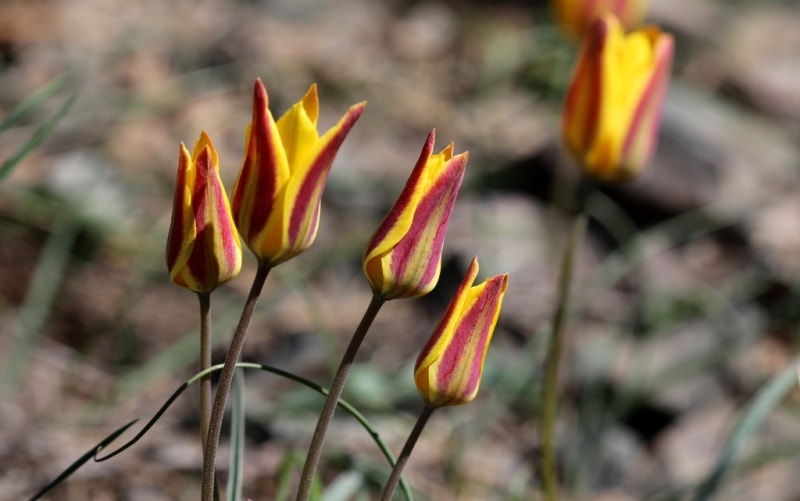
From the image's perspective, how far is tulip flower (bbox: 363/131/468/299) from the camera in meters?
0.87

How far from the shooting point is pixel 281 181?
865mm

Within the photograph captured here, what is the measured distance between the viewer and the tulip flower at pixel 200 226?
866 millimetres

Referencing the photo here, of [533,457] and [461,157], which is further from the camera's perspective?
[533,457]

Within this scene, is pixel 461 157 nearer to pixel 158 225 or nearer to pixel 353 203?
pixel 158 225

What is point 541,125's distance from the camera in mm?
3760

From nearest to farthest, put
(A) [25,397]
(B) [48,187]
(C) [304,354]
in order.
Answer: (A) [25,397], (C) [304,354], (B) [48,187]

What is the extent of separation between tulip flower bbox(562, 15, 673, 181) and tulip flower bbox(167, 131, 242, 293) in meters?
0.84

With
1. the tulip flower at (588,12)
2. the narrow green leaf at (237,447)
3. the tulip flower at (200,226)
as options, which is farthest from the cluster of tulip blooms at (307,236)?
the tulip flower at (588,12)

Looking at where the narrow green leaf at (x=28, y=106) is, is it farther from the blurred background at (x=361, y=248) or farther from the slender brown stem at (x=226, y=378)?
the slender brown stem at (x=226, y=378)

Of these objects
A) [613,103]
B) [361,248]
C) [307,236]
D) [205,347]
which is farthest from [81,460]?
[361,248]

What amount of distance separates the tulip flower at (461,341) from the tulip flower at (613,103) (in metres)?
0.75

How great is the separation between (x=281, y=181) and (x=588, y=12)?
1557mm

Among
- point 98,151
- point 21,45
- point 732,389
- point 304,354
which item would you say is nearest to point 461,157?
point 304,354

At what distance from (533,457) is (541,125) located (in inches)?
64.7
